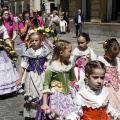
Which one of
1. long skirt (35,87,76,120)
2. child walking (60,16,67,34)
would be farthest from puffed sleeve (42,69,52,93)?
child walking (60,16,67,34)

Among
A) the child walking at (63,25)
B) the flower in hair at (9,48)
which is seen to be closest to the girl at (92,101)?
the flower in hair at (9,48)

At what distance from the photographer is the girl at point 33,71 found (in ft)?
17.3

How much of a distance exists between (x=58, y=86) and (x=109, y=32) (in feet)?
57.8

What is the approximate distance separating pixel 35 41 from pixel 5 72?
1979 mm

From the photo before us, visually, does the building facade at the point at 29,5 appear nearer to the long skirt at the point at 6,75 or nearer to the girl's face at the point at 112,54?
the long skirt at the point at 6,75

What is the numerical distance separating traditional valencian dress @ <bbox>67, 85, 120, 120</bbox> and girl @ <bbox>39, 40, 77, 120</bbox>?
0.84 meters

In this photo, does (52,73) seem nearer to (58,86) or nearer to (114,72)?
(58,86)

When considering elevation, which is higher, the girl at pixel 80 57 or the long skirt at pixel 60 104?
the girl at pixel 80 57

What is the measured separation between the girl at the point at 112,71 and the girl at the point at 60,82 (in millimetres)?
593

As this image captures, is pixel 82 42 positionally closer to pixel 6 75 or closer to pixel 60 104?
pixel 60 104

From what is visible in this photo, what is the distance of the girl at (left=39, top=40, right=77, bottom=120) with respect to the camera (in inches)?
162

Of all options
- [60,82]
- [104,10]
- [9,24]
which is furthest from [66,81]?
[104,10]

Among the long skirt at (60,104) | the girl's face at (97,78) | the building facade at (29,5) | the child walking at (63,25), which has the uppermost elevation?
the building facade at (29,5)

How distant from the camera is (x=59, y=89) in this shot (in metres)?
4.21
